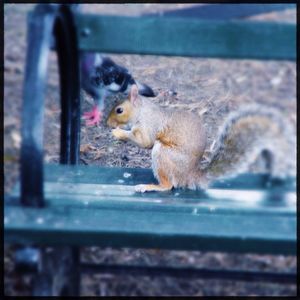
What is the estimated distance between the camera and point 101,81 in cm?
211

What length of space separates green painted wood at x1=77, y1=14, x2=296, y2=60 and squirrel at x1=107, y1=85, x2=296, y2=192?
14 centimetres

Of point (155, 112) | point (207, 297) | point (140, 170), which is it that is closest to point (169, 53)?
point (155, 112)

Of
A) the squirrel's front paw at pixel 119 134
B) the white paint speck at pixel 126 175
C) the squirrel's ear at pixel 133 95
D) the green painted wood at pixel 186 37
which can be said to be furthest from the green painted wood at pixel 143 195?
the green painted wood at pixel 186 37

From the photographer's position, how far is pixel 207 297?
2447 millimetres

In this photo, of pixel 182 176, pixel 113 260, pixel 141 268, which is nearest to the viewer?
pixel 182 176

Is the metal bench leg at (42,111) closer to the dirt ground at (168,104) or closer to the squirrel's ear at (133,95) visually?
the dirt ground at (168,104)

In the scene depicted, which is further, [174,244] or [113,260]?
[113,260]

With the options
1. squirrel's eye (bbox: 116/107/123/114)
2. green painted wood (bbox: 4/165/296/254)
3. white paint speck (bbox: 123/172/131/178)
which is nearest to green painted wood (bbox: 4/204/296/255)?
green painted wood (bbox: 4/165/296/254)

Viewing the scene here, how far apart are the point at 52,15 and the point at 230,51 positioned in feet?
1.86

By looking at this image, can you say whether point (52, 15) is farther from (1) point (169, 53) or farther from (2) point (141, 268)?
(2) point (141, 268)

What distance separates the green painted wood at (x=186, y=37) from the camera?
1917 millimetres

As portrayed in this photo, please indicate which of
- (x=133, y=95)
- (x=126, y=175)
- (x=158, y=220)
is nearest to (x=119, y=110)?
(x=133, y=95)

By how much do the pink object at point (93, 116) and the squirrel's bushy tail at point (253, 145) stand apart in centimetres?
39

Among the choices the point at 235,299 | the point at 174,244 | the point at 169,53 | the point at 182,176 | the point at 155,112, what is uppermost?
the point at 169,53
